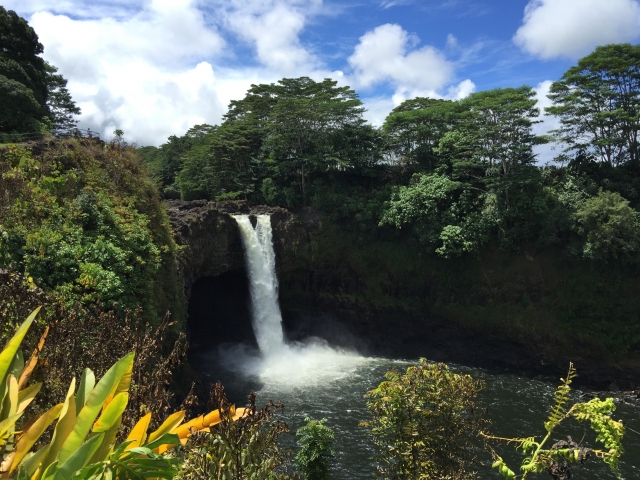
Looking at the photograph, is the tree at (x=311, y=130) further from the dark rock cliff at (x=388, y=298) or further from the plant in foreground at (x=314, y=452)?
the plant in foreground at (x=314, y=452)

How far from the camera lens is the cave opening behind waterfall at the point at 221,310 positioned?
24.7 meters

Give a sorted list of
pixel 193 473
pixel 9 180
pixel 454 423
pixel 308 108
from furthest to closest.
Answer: pixel 308 108 → pixel 9 180 → pixel 454 423 → pixel 193 473

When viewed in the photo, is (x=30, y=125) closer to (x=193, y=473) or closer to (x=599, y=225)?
(x=193, y=473)

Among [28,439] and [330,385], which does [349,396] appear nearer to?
[330,385]

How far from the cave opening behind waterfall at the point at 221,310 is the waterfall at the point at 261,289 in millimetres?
849

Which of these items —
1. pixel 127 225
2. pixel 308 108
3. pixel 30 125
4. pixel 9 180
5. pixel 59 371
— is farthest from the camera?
pixel 308 108

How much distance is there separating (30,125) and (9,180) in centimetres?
977

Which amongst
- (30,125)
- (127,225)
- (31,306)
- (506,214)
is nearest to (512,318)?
(506,214)

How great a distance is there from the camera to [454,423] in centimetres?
673

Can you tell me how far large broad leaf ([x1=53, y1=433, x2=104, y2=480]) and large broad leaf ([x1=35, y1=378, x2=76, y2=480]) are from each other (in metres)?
0.50

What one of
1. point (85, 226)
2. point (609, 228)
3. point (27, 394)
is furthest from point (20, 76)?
point (609, 228)

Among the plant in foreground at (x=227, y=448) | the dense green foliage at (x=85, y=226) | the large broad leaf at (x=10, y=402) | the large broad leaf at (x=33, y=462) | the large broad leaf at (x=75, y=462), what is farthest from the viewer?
the dense green foliage at (x=85, y=226)

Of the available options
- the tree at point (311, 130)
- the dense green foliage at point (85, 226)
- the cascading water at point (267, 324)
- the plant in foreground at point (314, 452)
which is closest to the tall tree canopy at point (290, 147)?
the tree at point (311, 130)

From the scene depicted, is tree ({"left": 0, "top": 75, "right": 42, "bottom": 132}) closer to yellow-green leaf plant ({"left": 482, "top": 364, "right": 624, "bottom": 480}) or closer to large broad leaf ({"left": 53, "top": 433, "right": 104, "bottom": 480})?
large broad leaf ({"left": 53, "top": 433, "right": 104, "bottom": 480})
